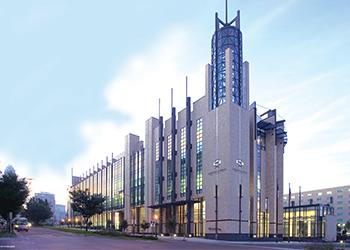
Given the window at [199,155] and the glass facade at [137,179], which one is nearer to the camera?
the window at [199,155]

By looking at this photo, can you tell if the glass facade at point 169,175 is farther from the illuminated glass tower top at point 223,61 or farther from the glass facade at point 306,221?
the glass facade at point 306,221

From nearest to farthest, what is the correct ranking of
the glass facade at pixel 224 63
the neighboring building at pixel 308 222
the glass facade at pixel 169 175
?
the glass facade at pixel 224 63
the glass facade at pixel 169 175
the neighboring building at pixel 308 222

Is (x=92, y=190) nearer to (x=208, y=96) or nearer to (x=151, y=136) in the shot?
(x=151, y=136)

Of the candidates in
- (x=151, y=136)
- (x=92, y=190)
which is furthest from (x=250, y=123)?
(x=92, y=190)

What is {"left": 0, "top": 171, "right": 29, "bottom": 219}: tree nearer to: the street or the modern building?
the street

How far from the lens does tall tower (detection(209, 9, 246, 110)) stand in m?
83.0

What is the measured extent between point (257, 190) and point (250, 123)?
523 inches

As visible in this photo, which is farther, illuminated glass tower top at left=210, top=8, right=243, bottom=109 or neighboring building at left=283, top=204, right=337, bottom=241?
neighboring building at left=283, top=204, right=337, bottom=241

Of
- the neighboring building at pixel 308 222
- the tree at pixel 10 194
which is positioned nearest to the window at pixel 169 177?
the neighboring building at pixel 308 222

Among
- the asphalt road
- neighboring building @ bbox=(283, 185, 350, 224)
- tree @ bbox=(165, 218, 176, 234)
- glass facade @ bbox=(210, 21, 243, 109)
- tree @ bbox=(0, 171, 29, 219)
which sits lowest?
neighboring building @ bbox=(283, 185, 350, 224)

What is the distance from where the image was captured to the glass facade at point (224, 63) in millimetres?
82938

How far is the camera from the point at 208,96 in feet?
277

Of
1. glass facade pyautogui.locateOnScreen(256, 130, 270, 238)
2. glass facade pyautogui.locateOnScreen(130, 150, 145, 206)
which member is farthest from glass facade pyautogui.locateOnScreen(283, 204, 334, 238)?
glass facade pyautogui.locateOnScreen(130, 150, 145, 206)

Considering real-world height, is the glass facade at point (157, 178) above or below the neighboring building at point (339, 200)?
above
